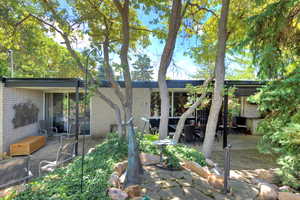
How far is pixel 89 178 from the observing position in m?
2.57

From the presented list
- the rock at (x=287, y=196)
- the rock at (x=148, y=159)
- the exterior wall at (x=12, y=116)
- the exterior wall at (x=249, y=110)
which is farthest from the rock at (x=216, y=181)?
the exterior wall at (x=249, y=110)

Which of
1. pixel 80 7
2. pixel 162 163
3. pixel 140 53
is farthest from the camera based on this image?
pixel 140 53

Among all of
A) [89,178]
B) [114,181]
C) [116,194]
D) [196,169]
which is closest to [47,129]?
[89,178]

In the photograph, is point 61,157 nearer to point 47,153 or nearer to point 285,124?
point 47,153

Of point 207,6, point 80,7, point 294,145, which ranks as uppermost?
point 207,6

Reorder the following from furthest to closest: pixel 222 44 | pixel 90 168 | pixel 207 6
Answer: pixel 207 6, pixel 222 44, pixel 90 168

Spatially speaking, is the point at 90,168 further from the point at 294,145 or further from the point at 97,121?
the point at 97,121

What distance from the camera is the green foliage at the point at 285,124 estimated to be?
2.31m

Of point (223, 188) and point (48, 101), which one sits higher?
point (48, 101)

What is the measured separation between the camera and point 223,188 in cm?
277

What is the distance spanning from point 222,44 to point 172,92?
488 centimetres

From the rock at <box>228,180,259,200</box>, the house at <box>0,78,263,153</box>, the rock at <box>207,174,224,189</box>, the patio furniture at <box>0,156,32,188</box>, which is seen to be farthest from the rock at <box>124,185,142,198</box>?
the house at <box>0,78,263,153</box>

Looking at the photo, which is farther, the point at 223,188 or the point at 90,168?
the point at 90,168

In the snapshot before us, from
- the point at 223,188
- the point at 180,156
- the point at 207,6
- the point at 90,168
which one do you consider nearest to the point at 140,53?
the point at 207,6
